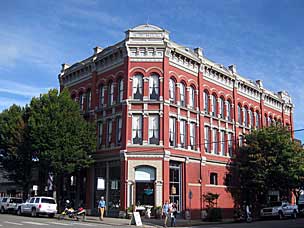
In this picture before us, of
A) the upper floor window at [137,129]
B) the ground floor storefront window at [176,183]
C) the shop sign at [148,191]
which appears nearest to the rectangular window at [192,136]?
the ground floor storefront window at [176,183]

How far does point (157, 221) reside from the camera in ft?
97.5

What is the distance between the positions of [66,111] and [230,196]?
1938 centimetres

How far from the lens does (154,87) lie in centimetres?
3456

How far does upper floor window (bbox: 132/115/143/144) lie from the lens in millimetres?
33531

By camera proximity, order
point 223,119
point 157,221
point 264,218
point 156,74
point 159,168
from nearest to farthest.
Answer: point 157,221, point 159,168, point 156,74, point 264,218, point 223,119

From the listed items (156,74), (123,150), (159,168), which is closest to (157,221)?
(159,168)

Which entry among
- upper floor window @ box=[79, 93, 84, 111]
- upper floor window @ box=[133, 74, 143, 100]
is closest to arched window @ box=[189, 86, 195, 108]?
upper floor window @ box=[133, 74, 143, 100]

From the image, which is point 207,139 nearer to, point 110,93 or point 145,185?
point 145,185

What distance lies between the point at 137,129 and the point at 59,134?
6.93 meters

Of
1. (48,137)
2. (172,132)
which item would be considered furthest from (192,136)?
(48,137)

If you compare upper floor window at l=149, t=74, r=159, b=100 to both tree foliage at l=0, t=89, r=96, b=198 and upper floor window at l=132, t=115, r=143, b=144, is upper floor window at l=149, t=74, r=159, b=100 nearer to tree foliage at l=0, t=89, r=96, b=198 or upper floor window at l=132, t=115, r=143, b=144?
upper floor window at l=132, t=115, r=143, b=144

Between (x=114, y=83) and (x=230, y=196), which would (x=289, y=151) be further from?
(x=114, y=83)

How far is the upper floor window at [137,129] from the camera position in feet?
110

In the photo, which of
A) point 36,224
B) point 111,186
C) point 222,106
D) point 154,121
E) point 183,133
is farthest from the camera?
point 222,106
